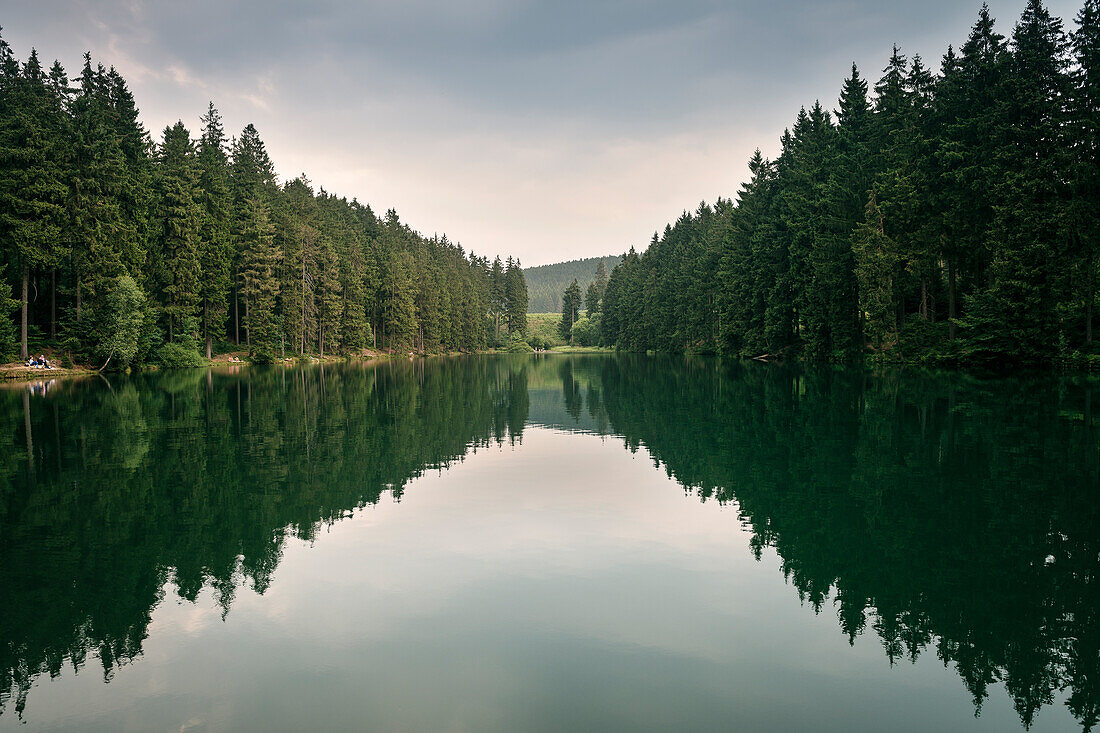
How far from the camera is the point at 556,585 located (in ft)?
26.3

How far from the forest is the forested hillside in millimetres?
52105

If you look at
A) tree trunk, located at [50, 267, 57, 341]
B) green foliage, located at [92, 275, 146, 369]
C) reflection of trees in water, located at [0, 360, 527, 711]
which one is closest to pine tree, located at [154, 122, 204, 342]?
tree trunk, located at [50, 267, 57, 341]

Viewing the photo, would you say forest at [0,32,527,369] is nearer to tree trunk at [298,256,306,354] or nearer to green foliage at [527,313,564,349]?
tree trunk at [298,256,306,354]

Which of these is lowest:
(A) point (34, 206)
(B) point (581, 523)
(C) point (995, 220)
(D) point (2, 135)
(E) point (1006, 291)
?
(B) point (581, 523)

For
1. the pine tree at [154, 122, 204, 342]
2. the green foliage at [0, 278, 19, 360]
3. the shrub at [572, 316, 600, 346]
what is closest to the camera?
the green foliage at [0, 278, 19, 360]

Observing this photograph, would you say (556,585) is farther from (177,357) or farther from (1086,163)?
(177,357)

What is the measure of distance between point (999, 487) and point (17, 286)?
2393 inches

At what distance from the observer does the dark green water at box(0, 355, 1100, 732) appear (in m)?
5.38

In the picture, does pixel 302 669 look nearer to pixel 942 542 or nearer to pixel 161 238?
pixel 942 542

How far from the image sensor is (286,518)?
436 inches

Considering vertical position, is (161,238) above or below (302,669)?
above

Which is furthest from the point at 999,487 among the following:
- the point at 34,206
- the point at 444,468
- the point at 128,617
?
the point at 34,206

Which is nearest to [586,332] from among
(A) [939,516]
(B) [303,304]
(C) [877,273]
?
(B) [303,304]

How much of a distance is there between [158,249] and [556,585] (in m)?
63.6
